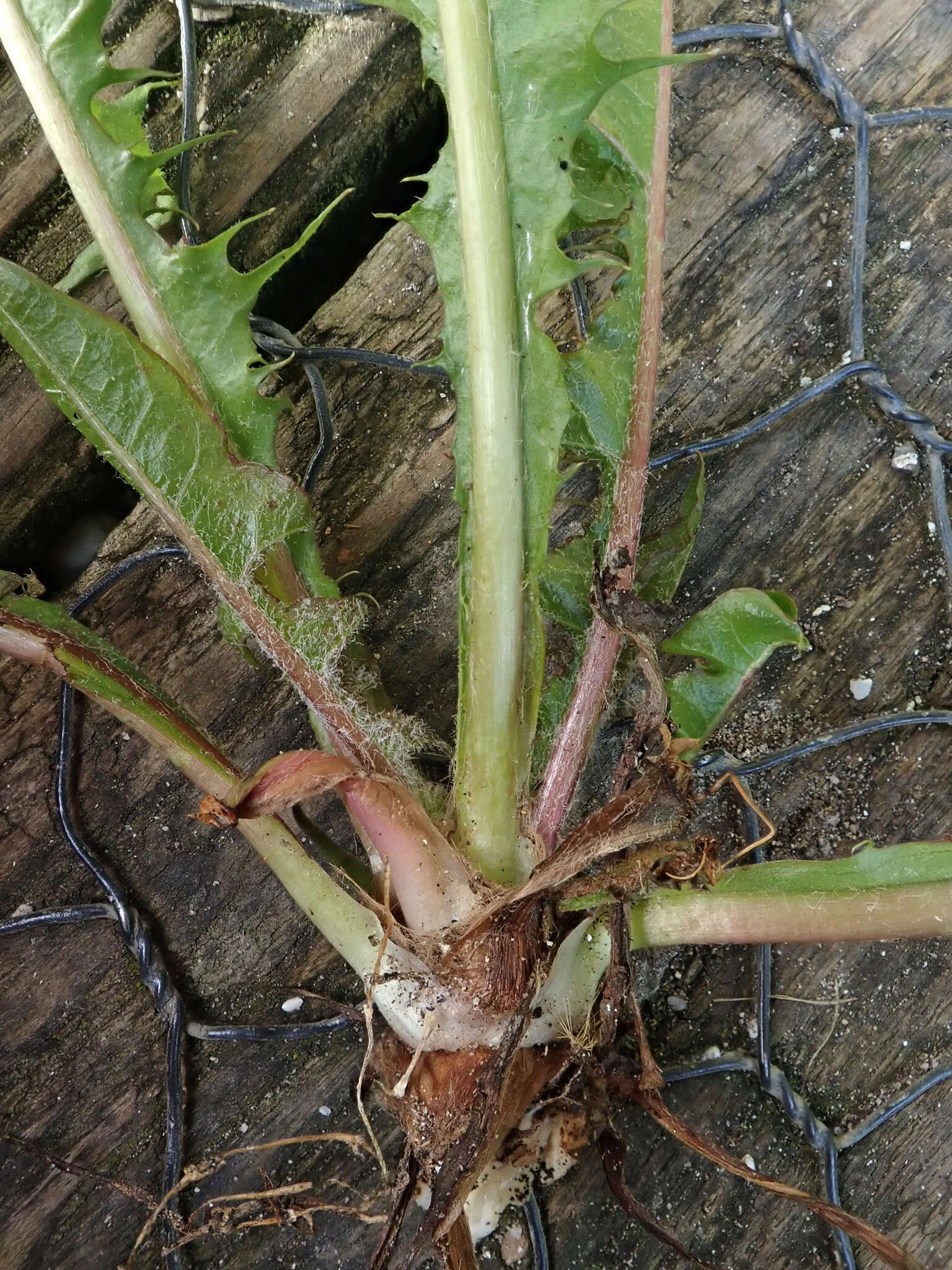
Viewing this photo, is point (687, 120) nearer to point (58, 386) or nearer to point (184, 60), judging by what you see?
point (184, 60)

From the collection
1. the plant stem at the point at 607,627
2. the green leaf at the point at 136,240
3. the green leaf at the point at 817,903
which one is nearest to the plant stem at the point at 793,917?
the green leaf at the point at 817,903

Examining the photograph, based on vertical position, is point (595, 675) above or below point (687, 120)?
below

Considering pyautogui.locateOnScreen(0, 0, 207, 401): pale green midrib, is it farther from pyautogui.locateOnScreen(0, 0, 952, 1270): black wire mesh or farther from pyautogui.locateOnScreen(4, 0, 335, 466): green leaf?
pyautogui.locateOnScreen(0, 0, 952, 1270): black wire mesh

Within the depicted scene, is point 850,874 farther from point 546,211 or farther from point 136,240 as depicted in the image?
point 136,240

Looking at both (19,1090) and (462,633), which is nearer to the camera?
(462,633)

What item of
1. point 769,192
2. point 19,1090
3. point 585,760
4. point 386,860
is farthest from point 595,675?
point 19,1090

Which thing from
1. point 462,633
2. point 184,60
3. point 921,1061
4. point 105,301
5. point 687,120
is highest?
point 184,60
